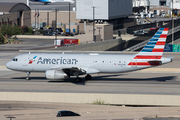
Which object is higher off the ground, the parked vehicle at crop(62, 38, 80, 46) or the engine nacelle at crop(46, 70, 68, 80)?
the parked vehicle at crop(62, 38, 80, 46)

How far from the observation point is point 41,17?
517ft

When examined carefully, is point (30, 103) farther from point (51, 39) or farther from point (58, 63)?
point (51, 39)

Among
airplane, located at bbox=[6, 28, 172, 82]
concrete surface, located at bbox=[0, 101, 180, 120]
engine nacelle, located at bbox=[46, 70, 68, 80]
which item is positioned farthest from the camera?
airplane, located at bbox=[6, 28, 172, 82]

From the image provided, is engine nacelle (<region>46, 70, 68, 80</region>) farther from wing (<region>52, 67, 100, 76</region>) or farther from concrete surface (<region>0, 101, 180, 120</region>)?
concrete surface (<region>0, 101, 180, 120</region>)

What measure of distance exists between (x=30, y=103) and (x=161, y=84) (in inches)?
761

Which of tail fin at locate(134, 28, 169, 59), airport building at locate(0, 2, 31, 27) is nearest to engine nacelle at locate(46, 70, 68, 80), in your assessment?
tail fin at locate(134, 28, 169, 59)

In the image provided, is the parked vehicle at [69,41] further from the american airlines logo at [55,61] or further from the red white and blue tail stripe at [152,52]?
the red white and blue tail stripe at [152,52]

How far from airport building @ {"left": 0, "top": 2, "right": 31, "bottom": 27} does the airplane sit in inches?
3757

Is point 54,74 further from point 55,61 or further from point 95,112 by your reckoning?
point 95,112

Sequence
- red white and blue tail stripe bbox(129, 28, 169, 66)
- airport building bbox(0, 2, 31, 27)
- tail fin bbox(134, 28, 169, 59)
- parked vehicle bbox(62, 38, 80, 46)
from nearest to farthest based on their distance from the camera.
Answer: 1. red white and blue tail stripe bbox(129, 28, 169, 66)
2. tail fin bbox(134, 28, 169, 59)
3. parked vehicle bbox(62, 38, 80, 46)
4. airport building bbox(0, 2, 31, 27)

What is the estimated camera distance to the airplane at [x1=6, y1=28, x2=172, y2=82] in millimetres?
43469

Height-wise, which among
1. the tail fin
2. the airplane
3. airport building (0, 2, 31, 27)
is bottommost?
the airplane

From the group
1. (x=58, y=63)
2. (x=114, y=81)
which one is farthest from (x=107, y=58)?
(x=58, y=63)

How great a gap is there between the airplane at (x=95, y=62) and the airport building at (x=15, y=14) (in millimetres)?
95418
